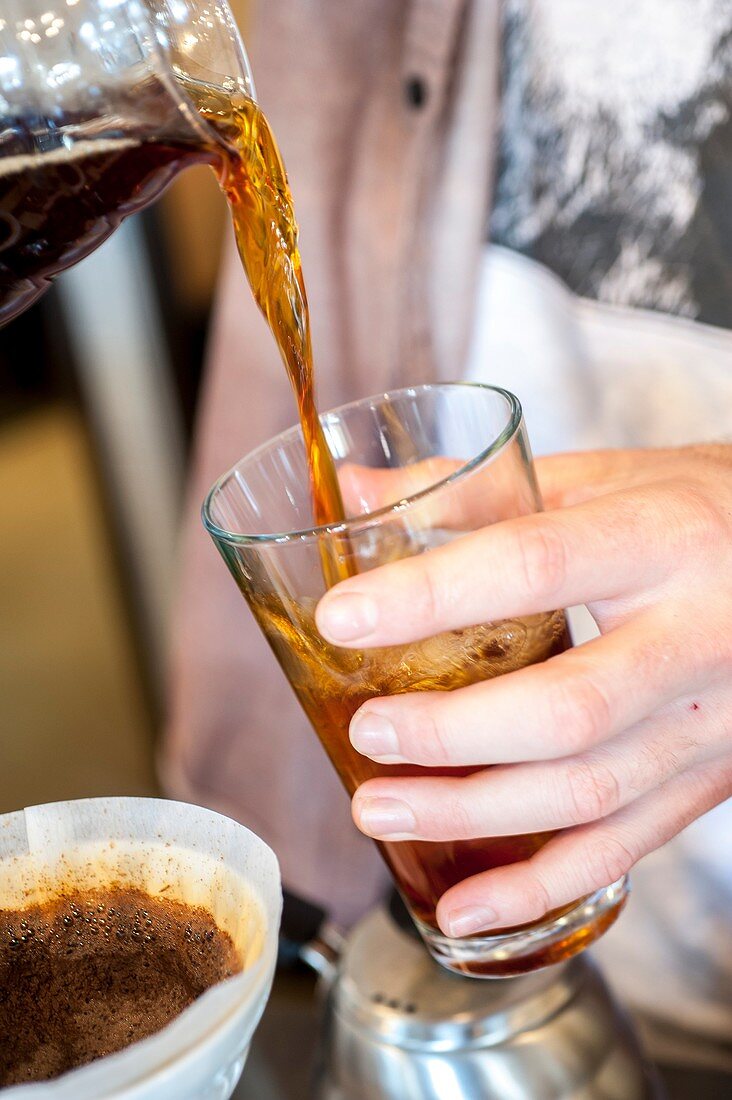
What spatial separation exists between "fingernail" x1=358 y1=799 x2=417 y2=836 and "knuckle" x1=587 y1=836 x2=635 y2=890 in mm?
103

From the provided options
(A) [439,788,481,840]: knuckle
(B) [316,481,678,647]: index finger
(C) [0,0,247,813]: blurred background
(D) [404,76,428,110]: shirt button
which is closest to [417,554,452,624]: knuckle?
(B) [316,481,678,647]: index finger

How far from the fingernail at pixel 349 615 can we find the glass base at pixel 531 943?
8.9 inches

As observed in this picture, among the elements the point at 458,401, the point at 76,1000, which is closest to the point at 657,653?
the point at 458,401

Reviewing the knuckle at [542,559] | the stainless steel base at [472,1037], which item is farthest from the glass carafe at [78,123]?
the stainless steel base at [472,1037]

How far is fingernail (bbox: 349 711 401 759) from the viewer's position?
1.95 feet

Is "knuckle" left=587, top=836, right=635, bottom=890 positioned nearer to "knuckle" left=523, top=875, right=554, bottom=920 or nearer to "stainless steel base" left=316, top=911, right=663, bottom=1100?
"knuckle" left=523, top=875, right=554, bottom=920

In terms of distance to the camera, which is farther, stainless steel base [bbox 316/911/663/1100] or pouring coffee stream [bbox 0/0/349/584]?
stainless steel base [bbox 316/911/663/1100]

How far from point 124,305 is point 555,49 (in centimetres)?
159

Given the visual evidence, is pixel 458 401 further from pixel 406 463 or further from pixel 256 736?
pixel 256 736

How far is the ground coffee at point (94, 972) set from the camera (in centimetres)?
49

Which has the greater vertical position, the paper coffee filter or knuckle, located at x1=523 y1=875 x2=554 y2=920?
the paper coffee filter

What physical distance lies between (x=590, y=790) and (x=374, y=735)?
0.12 meters

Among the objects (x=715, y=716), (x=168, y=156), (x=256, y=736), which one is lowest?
(x=256, y=736)

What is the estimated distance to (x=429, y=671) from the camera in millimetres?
620
